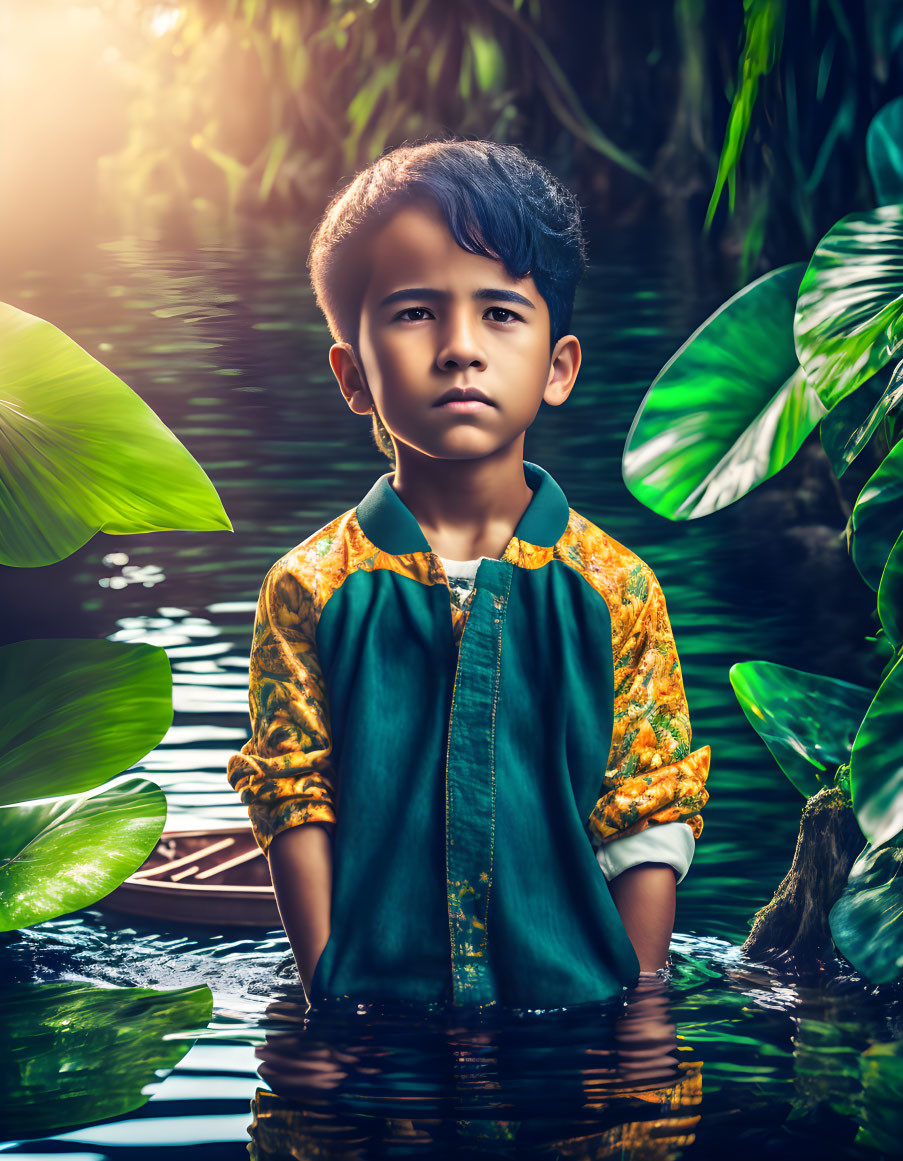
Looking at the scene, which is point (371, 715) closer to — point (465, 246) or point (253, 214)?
point (465, 246)

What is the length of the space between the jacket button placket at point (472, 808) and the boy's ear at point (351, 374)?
0.14m

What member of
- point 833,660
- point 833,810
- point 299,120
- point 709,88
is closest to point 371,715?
point 833,810

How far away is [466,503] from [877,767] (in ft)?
0.78

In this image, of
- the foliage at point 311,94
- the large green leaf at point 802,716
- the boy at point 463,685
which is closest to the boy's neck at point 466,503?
the boy at point 463,685

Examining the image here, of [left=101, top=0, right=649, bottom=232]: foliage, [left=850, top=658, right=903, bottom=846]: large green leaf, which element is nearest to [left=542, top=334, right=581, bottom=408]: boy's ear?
[left=850, top=658, right=903, bottom=846]: large green leaf

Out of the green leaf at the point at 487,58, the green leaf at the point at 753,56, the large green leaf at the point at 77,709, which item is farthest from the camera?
the green leaf at the point at 487,58

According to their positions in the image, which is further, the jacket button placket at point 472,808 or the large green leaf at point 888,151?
the large green leaf at point 888,151

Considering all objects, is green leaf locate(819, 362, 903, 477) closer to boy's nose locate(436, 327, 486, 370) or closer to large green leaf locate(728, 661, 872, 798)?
large green leaf locate(728, 661, 872, 798)

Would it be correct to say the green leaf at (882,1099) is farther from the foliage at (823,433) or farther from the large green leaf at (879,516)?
the large green leaf at (879,516)

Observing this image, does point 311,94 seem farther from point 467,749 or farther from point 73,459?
point 467,749

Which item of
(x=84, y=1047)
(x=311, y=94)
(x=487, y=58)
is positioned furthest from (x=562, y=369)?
(x=311, y=94)

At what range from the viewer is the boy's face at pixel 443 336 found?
60cm

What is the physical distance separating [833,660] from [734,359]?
0.32 m

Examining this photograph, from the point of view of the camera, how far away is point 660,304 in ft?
4.45
